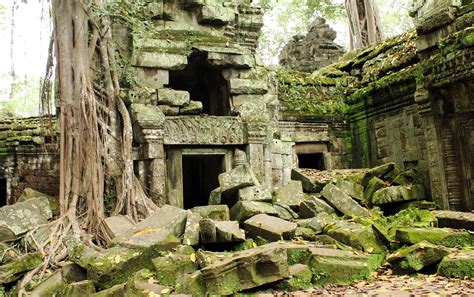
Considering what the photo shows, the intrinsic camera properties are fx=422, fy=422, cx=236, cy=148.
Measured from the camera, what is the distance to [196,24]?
7867 mm

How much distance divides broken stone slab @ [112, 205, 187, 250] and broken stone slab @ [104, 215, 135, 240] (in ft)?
1.52

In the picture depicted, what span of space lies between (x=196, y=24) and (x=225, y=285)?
5355 mm

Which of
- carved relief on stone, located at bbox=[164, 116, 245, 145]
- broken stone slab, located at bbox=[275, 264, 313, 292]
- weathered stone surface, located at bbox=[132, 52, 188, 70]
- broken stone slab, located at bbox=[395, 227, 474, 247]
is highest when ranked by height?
weathered stone surface, located at bbox=[132, 52, 188, 70]

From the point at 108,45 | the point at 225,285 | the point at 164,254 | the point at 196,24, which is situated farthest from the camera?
the point at 196,24

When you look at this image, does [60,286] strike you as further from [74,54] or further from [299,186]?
[299,186]

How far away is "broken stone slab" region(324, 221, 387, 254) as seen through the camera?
16.9 ft

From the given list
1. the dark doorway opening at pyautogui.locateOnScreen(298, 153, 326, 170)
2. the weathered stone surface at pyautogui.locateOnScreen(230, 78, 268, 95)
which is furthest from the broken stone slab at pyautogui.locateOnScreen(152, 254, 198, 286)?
the dark doorway opening at pyautogui.locateOnScreen(298, 153, 326, 170)

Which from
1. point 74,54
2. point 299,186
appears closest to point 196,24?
point 74,54

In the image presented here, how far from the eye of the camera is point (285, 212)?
21.4 ft

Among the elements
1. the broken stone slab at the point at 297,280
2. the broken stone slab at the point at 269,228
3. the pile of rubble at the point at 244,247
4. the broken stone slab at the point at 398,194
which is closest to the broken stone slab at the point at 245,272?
the pile of rubble at the point at 244,247

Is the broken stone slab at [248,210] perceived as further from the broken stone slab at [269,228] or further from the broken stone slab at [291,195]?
the broken stone slab at [291,195]

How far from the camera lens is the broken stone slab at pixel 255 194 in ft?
21.2

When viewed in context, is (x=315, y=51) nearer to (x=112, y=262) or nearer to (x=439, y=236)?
(x=439, y=236)

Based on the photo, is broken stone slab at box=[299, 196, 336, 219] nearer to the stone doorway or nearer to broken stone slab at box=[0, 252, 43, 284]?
the stone doorway
